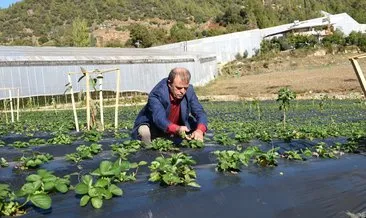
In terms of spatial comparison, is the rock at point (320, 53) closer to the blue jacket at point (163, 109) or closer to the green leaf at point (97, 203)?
the blue jacket at point (163, 109)

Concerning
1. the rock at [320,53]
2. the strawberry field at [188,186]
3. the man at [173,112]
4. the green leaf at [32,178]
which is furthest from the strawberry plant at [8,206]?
the rock at [320,53]

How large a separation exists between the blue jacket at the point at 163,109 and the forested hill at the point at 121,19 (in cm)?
5623

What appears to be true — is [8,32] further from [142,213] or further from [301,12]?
[142,213]

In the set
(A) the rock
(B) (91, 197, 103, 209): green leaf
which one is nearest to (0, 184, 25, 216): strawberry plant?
(B) (91, 197, 103, 209): green leaf

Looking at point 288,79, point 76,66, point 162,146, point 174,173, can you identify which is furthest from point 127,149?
point 288,79

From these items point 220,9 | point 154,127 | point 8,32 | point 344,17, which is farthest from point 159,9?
point 154,127

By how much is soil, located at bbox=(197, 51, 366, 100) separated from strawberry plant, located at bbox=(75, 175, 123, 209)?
23227 millimetres

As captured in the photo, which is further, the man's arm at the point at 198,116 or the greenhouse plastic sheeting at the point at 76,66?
the greenhouse plastic sheeting at the point at 76,66

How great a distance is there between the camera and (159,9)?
261 feet

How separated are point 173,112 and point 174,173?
2453mm

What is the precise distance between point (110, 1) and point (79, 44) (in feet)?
84.9

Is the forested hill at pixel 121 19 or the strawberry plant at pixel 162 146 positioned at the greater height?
the forested hill at pixel 121 19

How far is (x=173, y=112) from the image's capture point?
582 cm

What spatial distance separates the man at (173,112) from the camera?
542cm
